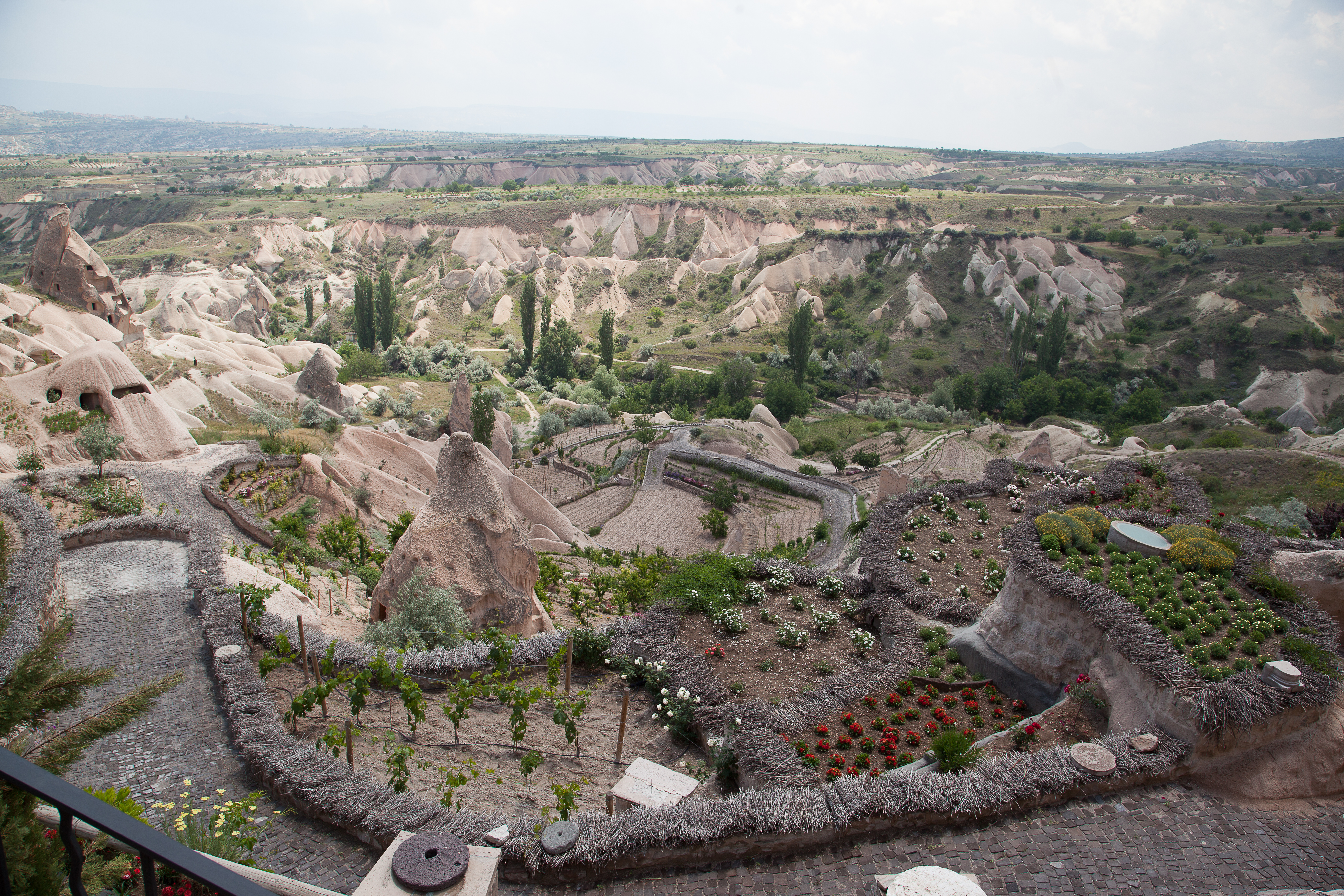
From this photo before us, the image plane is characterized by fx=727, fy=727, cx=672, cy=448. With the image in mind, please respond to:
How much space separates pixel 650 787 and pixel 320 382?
118 feet

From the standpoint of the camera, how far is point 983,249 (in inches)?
2835

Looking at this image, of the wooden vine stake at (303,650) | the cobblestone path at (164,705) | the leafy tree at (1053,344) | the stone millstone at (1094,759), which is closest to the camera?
the cobblestone path at (164,705)

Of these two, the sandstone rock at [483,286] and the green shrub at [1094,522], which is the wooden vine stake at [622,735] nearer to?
the green shrub at [1094,522]

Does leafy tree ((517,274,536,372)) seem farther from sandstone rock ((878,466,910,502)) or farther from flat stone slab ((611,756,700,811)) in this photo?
flat stone slab ((611,756,700,811))

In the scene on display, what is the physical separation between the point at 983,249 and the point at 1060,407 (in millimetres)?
26207

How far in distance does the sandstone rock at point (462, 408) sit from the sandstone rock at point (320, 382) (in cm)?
901

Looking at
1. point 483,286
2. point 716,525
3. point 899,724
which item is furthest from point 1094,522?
point 483,286

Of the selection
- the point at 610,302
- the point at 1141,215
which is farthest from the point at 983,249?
the point at 610,302

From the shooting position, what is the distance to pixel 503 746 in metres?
10.1

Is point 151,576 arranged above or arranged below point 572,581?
above

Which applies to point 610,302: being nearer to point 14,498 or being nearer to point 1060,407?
point 1060,407

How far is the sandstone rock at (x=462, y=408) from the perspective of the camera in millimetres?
32875

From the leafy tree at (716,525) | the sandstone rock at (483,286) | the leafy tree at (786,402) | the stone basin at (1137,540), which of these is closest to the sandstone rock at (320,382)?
the leafy tree at (716,525)

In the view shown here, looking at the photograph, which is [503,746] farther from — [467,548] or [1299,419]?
[1299,419]
